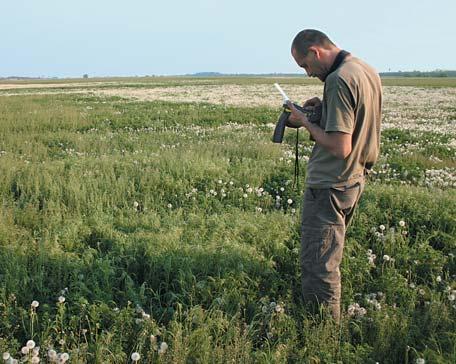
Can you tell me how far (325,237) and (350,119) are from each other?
0.97 m

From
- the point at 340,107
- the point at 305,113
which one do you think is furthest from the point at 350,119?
the point at 305,113

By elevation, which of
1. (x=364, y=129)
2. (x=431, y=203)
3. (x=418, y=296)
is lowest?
(x=418, y=296)

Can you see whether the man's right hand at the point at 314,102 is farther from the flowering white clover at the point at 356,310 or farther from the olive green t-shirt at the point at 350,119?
the flowering white clover at the point at 356,310

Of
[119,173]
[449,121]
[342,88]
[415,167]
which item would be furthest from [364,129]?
[449,121]

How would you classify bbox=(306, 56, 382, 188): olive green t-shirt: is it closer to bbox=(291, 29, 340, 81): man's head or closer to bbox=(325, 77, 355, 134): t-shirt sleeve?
bbox=(325, 77, 355, 134): t-shirt sleeve

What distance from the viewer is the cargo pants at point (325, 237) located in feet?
10.8

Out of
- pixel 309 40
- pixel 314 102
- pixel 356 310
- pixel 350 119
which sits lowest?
pixel 356 310

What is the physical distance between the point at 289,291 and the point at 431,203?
283 cm

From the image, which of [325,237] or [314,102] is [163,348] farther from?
[314,102]

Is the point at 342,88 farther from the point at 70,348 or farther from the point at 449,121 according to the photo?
the point at 449,121

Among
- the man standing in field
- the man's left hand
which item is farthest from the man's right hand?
the man's left hand

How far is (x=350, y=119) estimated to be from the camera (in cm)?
291

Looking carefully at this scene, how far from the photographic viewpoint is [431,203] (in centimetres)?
555

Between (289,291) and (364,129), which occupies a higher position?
(364,129)
